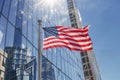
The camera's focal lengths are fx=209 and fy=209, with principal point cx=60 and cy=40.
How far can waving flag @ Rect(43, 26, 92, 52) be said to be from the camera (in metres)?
14.8

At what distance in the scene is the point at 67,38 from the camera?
1586cm

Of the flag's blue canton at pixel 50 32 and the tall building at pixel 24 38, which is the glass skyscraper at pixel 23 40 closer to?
the tall building at pixel 24 38

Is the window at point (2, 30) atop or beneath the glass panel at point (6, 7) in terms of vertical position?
beneath

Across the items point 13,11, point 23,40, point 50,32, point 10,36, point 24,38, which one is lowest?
point 50,32

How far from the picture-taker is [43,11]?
28.5 metres

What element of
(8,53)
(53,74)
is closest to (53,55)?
(53,74)

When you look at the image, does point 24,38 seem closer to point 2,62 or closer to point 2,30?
point 2,30

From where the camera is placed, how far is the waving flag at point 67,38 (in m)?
14.8

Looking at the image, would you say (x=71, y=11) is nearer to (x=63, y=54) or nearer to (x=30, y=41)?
(x=63, y=54)

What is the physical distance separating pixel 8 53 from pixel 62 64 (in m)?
16.4

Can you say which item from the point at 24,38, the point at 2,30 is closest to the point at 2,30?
the point at 2,30

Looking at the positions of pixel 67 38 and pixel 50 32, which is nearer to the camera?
pixel 50 32

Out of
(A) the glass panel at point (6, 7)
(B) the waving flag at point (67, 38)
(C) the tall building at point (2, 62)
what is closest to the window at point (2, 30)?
(C) the tall building at point (2, 62)

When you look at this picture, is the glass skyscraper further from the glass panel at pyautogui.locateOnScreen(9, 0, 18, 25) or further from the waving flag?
the waving flag
